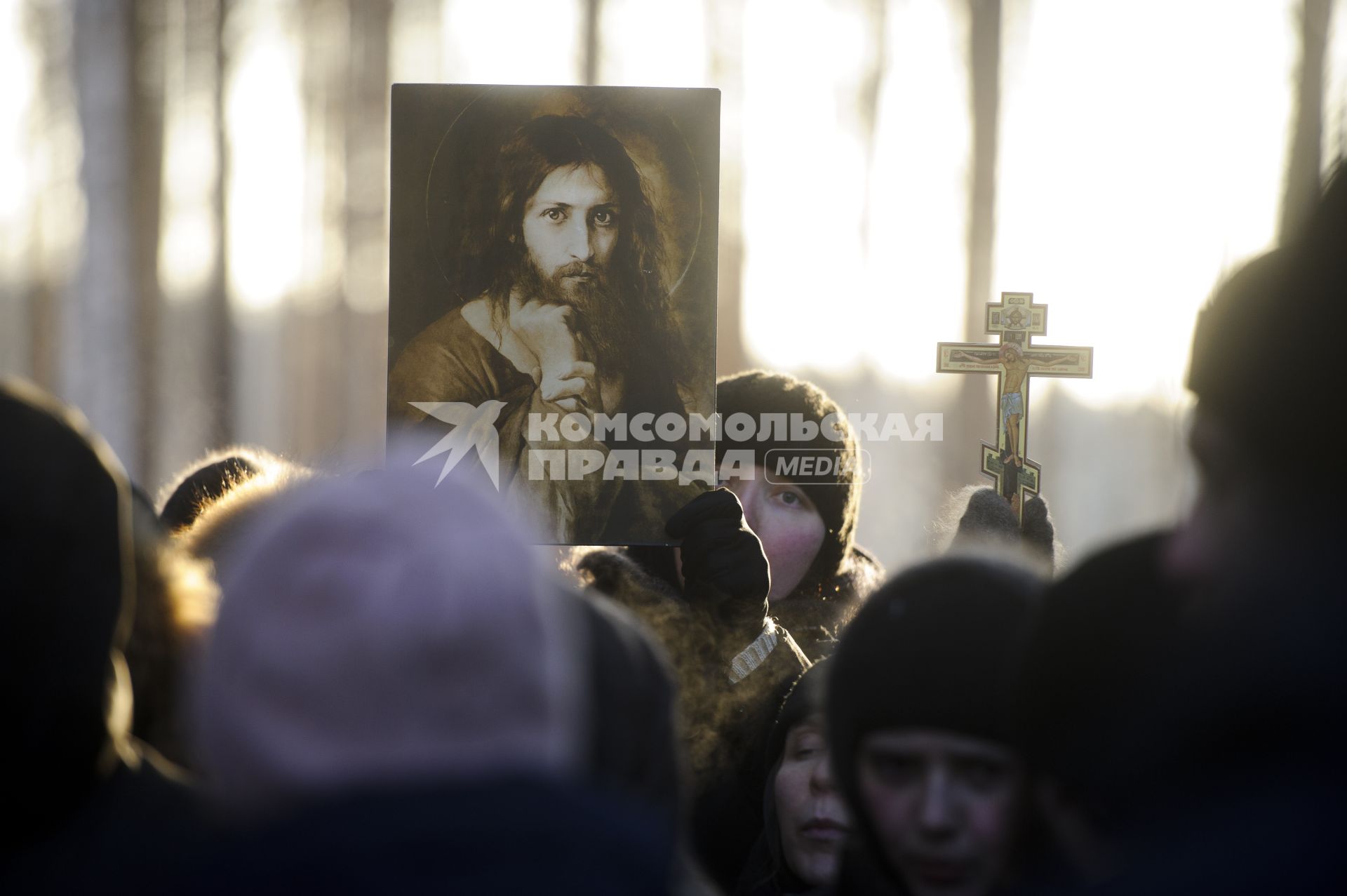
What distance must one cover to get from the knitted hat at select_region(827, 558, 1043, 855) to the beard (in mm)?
820

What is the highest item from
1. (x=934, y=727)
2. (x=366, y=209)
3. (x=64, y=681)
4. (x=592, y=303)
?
(x=366, y=209)

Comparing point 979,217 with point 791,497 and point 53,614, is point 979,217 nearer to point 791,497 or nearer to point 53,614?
point 791,497

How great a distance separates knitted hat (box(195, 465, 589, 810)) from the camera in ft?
2.56

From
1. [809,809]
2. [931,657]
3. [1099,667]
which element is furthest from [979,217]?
[1099,667]

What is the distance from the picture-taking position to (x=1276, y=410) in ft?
3.09

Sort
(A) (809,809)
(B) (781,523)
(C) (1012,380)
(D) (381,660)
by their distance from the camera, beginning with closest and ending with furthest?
(D) (381,660), (A) (809,809), (B) (781,523), (C) (1012,380)

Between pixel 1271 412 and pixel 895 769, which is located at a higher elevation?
pixel 1271 412

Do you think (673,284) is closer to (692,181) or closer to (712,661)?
(692,181)

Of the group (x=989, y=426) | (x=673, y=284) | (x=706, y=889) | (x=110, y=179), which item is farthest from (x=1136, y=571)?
(x=110, y=179)

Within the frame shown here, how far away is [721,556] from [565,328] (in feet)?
1.49

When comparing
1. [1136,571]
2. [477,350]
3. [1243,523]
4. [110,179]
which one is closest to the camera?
[1243,523]

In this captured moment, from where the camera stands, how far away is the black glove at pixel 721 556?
204 cm

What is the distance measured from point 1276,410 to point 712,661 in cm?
133

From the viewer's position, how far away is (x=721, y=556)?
6.73 feet
